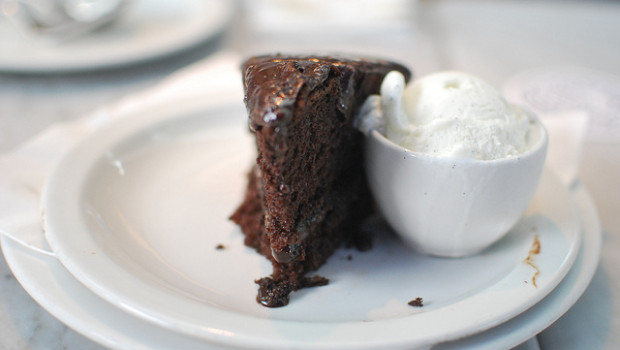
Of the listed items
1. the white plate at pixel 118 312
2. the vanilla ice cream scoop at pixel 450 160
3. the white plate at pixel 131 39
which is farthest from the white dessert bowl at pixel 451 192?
the white plate at pixel 131 39

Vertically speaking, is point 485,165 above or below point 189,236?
above

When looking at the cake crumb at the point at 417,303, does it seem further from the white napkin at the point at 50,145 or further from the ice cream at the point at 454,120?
the white napkin at the point at 50,145

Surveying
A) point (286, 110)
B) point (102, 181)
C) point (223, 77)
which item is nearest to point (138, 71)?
point (223, 77)

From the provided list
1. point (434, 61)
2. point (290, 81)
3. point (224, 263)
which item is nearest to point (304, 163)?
point (290, 81)

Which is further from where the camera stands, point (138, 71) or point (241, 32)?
point (241, 32)

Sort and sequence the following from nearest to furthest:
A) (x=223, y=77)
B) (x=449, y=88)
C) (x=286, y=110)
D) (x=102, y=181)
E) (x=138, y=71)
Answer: (x=286, y=110), (x=449, y=88), (x=102, y=181), (x=223, y=77), (x=138, y=71)

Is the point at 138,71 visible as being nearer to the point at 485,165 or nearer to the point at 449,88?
the point at 449,88

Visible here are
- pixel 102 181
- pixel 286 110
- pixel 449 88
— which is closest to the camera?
pixel 286 110
